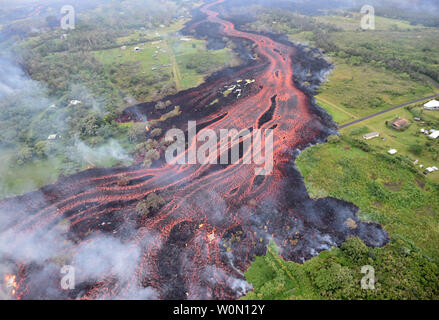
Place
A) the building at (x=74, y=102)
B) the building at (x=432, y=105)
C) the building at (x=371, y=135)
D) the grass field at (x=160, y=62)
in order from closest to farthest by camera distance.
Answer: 1. the building at (x=371, y=135)
2. the building at (x=432, y=105)
3. the building at (x=74, y=102)
4. the grass field at (x=160, y=62)

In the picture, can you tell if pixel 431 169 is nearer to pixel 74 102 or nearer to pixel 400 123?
pixel 400 123

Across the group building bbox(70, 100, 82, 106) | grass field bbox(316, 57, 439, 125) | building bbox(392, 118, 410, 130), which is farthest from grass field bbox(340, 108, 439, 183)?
building bbox(70, 100, 82, 106)

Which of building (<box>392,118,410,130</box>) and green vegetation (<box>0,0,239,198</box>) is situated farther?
building (<box>392,118,410,130</box>)

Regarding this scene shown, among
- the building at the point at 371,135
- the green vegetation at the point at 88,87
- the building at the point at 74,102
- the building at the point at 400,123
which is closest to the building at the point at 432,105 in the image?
the building at the point at 400,123

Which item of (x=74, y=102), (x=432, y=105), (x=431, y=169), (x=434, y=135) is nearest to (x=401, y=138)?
(x=434, y=135)

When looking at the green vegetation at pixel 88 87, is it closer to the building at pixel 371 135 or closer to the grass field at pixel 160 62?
the grass field at pixel 160 62

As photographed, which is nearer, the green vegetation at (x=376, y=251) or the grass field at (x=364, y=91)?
the green vegetation at (x=376, y=251)

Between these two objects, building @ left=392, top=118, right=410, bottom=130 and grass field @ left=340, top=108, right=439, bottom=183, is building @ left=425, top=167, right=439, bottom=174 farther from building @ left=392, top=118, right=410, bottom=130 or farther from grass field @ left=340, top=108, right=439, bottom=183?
building @ left=392, top=118, right=410, bottom=130
